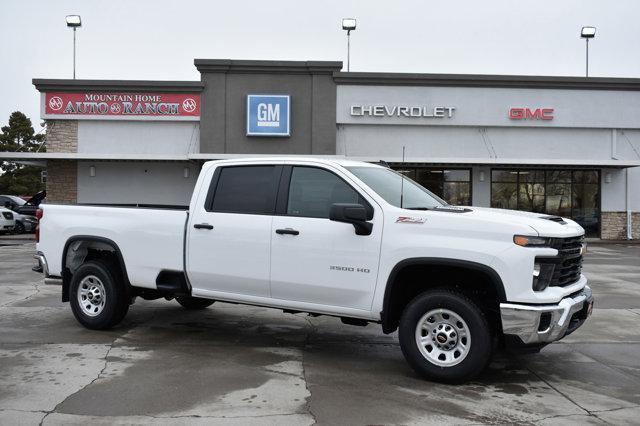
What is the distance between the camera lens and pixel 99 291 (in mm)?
7293

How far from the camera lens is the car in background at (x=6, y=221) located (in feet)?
84.3

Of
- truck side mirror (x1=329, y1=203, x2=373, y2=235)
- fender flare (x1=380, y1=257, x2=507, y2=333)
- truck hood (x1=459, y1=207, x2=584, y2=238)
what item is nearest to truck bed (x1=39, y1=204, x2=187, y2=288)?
truck side mirror (x1=329, y1=203, x2=373, y2=235)

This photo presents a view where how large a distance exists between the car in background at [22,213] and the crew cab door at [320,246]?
77.5 ft

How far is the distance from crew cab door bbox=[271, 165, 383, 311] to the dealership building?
19.7 meters

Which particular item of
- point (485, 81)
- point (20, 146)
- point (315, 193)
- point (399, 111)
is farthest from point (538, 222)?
point (20, 146)

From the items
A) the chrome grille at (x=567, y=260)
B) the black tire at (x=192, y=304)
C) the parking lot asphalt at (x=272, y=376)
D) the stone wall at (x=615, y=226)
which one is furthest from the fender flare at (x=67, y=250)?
the stone wall at (x=615, y=226)

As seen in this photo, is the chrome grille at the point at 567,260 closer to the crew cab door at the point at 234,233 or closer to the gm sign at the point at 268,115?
the crew cab door at the point at 234,233

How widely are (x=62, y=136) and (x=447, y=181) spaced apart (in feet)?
55.9

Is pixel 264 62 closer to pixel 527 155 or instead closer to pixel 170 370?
pixel 527 155

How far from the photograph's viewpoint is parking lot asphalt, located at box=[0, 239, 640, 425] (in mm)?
4578

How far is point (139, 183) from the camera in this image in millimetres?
26938

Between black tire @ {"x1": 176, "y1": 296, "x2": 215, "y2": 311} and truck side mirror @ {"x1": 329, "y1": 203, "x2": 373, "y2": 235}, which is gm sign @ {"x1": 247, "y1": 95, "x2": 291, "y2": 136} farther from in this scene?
truck side mirror @ {"x1": 329, "y1": 203, "x2": 373, "y2": 235}

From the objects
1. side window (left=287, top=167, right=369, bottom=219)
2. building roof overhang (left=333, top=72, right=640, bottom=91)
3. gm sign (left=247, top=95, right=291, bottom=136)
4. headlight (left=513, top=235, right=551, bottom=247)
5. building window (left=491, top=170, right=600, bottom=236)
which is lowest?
headlight (left=513, top=235, right=551, bottom=247)

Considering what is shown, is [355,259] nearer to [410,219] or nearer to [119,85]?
[410,219]
